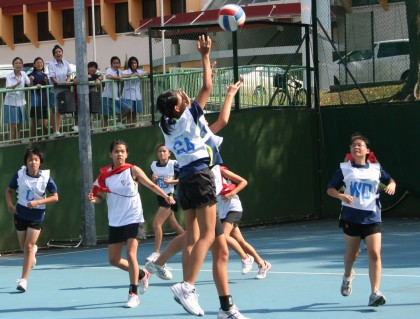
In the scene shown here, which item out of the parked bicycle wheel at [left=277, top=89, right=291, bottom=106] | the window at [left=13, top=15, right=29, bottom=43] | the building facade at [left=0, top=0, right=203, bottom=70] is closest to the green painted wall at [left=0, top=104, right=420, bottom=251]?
the parked bicycle wheel at [left=277, top=89, right=291, bottom=106]

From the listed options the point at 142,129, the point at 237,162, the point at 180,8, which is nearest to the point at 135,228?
the point at 142,129

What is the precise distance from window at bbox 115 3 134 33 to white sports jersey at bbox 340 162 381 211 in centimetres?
3755

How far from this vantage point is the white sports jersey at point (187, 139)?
351 inches

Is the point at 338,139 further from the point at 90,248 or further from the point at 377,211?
the point at 377,211

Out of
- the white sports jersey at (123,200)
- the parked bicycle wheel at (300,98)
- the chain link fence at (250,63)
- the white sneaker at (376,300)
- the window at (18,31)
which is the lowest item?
the white sneaker at (376,300)

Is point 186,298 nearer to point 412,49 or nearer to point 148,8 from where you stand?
point 412,49

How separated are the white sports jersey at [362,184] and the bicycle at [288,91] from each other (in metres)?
11.4

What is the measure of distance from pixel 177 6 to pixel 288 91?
24.2m

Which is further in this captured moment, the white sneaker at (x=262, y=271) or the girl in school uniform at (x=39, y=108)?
the girl in school uniform at (x=39, y=108)

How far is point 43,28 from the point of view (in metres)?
49.8

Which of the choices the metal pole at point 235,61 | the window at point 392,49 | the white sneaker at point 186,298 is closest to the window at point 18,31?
the metal pole at point 235,61

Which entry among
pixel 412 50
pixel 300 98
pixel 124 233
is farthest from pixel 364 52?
pixel 124 233

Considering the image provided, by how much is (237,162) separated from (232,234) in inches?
322

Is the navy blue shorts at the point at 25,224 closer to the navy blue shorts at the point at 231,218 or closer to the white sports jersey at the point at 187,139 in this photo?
the navy blue shorts at the point at 231,218
